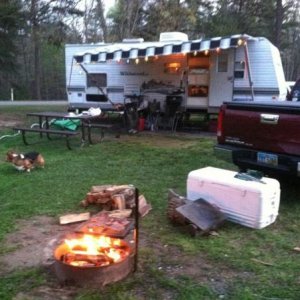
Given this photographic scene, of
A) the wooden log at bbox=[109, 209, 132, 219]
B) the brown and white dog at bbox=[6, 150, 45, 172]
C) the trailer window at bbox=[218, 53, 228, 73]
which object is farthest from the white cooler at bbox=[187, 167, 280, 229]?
the trailer window at bbox=[218, 53, 228, 73]

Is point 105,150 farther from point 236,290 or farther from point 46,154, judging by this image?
point 236,290

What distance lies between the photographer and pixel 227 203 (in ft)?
15.2

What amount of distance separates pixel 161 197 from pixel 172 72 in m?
8.31

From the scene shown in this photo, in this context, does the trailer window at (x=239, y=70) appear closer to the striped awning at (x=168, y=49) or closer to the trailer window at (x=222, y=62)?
the trailer window at (x=222, y=62)

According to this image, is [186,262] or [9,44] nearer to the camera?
[186,262]

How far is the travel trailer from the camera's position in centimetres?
1105

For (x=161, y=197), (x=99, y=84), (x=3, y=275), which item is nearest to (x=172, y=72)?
(x=99, y=84)

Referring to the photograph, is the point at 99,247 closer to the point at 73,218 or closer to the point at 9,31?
the point at 73,218

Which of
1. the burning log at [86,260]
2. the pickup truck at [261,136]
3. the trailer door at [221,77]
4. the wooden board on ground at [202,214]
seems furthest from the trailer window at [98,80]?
the burning log at [86,260]

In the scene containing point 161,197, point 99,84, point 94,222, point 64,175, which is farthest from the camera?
point 99,84

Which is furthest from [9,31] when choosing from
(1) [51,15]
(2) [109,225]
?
(2) [109,225]

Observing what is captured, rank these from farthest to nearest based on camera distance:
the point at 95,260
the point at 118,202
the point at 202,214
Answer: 1. the point at 118,202
2. the point at 202,214
3. the point at 95,260

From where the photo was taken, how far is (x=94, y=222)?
4.18 m

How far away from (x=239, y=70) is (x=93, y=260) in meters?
9.47
